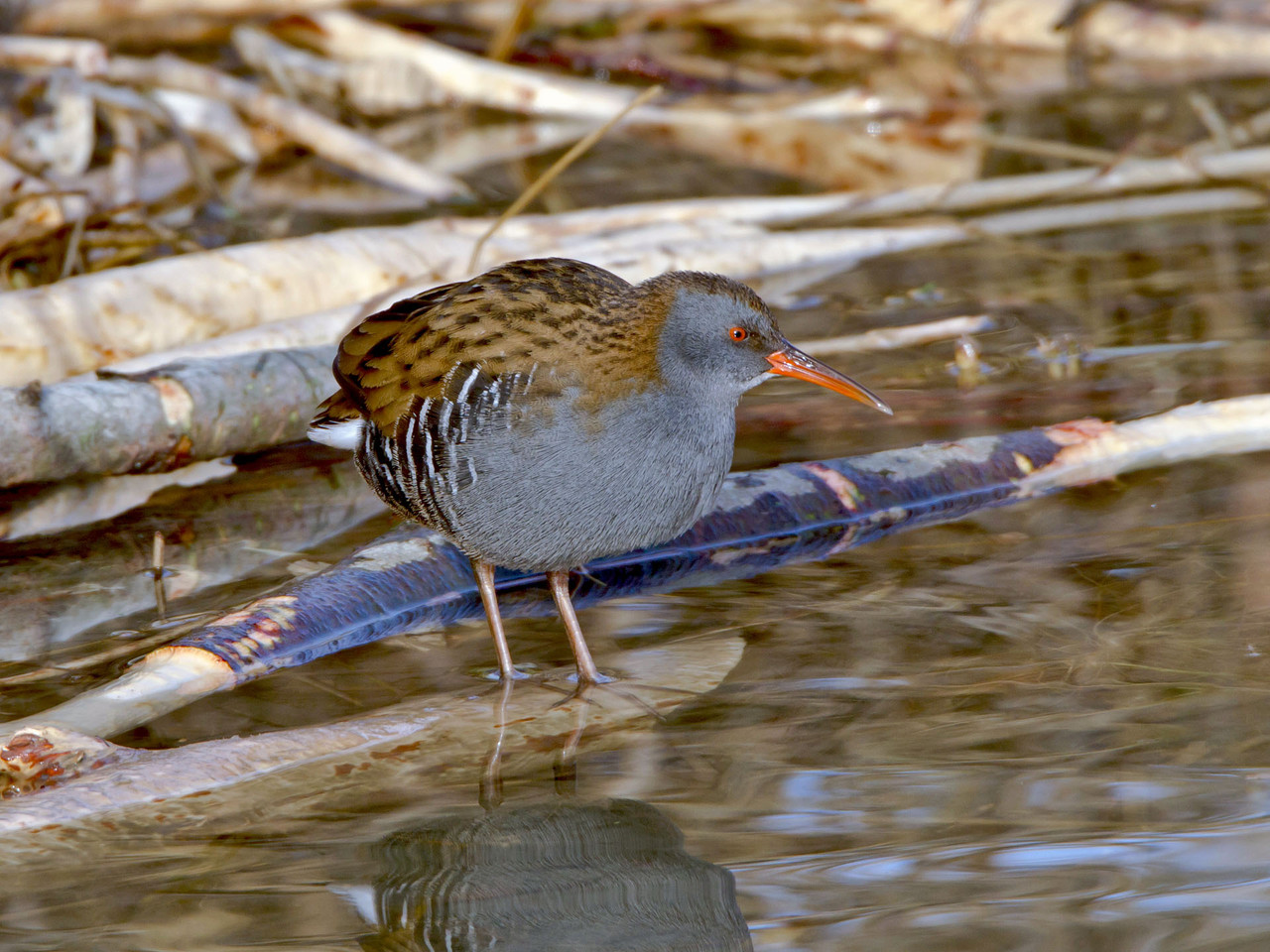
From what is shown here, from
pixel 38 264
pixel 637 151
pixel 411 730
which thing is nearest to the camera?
pixel 411 730

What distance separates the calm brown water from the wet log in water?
8 cm

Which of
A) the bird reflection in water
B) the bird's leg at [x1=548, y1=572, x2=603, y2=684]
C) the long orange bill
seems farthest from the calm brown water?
the long orange bill

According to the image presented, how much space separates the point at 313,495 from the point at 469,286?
119 centimetres

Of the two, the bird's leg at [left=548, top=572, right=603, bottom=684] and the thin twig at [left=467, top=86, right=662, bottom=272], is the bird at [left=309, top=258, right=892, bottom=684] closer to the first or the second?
the bird's leg at [left=548, top=572, right=603, bottom=684]

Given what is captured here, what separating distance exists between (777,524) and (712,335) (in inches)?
27.7

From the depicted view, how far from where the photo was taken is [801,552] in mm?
3703

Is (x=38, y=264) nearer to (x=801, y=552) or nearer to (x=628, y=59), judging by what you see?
(x=801, y=552)

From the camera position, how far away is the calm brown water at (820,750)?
2.21 meters

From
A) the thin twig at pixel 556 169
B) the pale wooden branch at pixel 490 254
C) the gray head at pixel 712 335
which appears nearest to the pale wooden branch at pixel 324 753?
the gray head at pixel 712 335

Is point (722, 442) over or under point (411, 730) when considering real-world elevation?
over

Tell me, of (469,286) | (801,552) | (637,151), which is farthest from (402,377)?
(637,151)

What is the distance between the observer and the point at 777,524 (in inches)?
148

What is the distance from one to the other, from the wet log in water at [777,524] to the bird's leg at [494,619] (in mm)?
243

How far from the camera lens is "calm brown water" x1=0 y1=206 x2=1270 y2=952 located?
7.25 feet
